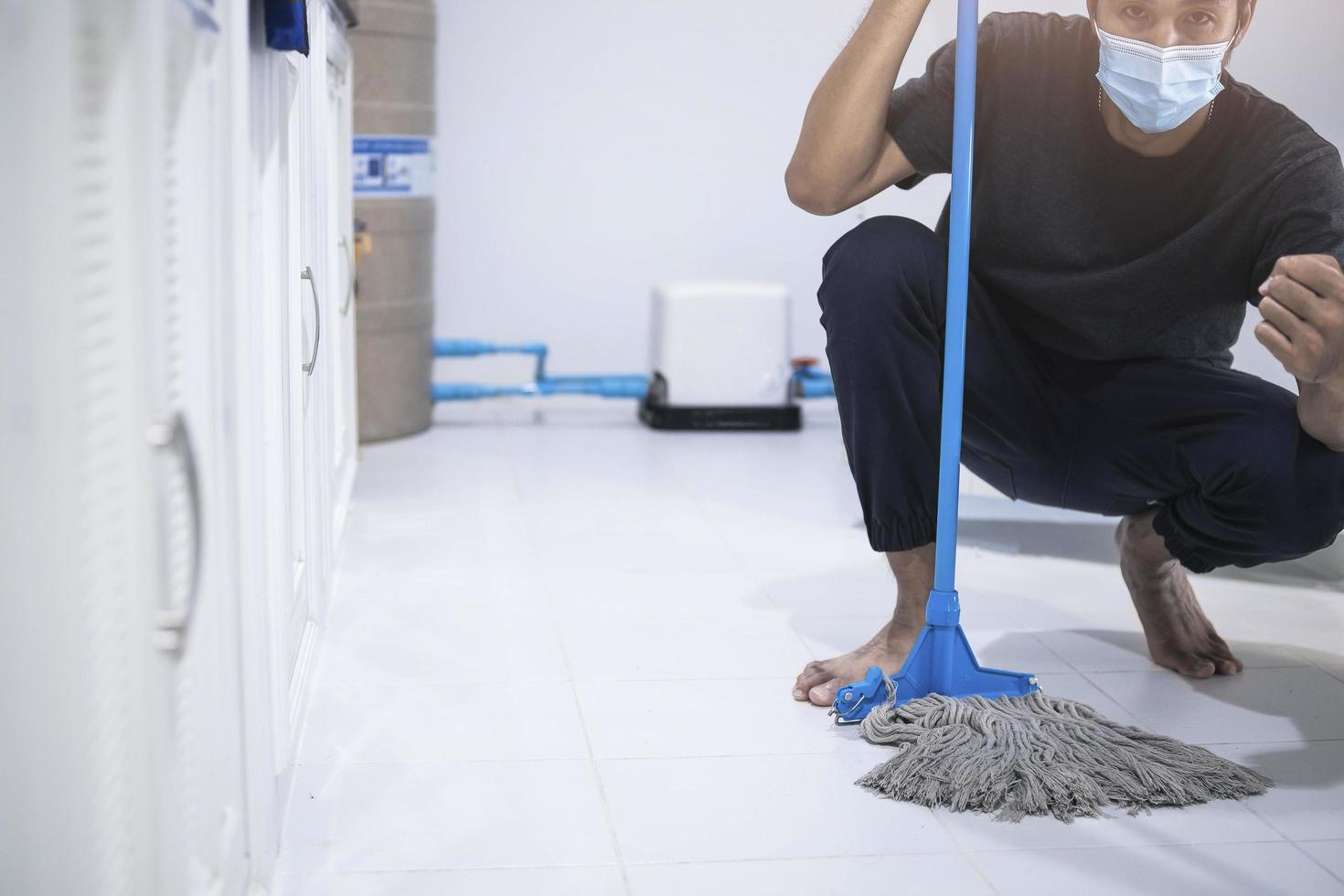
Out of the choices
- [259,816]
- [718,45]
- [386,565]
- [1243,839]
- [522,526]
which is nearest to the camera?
[259,816]

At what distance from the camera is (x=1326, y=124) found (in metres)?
2.09

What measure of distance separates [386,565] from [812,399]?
169cm

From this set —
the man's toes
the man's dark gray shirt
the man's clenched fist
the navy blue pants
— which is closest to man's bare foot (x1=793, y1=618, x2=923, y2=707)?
the man's toes

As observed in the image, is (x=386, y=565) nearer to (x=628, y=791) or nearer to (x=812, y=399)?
(x=628, y=791)

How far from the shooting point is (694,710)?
1.46 metres

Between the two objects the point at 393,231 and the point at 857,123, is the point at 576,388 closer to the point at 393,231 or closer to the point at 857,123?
the point at 393,231

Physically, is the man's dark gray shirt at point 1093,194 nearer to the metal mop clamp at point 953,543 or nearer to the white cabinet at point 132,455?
the metal mop clamp at point 953,543

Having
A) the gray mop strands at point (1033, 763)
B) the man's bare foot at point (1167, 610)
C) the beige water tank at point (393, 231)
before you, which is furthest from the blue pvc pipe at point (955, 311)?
the beige water tank at point (393, 231)

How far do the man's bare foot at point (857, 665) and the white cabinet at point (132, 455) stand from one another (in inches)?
25.2

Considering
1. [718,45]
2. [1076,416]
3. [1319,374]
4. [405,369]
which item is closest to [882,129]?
[1076,416]

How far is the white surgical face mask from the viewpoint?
4.43ft

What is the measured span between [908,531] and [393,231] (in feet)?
5.56

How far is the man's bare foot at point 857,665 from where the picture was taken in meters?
1.49

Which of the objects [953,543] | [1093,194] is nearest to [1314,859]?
[953,543]
